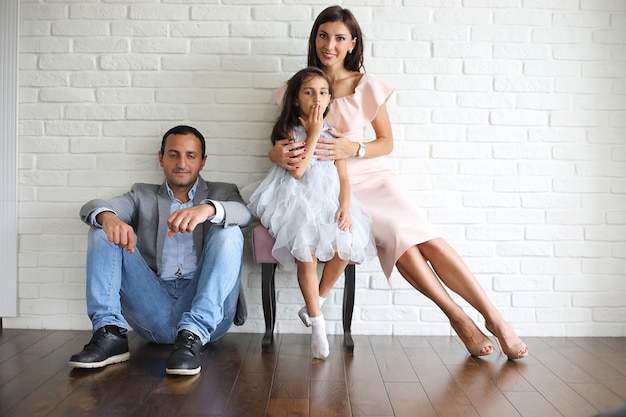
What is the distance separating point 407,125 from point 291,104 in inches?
25.1

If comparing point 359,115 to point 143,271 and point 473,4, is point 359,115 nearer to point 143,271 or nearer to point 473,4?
point 473,4

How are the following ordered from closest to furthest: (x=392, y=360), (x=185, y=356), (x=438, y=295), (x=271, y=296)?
(x=185, y=356), (x=392, y=360), (x=438, y=295), (x=271, y=296)

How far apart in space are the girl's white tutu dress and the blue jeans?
19 centimetres

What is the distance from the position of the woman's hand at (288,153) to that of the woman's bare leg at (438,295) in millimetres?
599

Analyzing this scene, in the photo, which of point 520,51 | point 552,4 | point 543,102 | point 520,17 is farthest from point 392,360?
point 552,4

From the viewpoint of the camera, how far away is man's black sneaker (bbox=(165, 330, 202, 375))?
7.35 ft

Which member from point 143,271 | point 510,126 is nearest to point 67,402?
point 143,271

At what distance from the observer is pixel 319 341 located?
2.57 m

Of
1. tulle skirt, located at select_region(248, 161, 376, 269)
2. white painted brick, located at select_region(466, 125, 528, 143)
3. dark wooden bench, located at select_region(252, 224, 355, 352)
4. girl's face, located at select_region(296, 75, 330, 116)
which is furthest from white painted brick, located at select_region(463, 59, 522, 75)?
dark wooden bench, located at select_region(252, 224, 355, 352)

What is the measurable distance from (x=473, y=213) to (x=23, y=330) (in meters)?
2.21

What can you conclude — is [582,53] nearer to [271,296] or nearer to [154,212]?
[271,296]

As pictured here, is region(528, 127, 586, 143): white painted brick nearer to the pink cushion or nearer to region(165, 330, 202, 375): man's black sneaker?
the pink cushion

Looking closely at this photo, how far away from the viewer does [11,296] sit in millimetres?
3084

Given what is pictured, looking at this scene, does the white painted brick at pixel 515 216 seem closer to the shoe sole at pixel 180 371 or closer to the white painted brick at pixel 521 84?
the white painted brick at pixel 521 84
